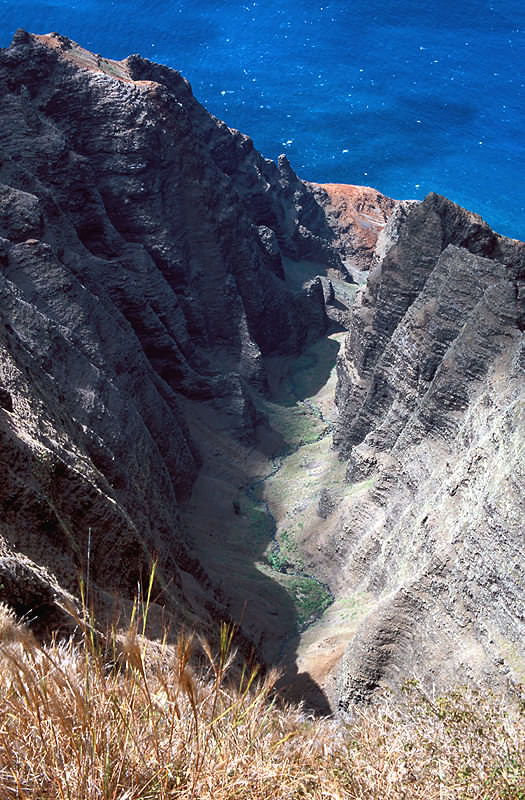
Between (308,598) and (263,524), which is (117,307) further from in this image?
(308,598)

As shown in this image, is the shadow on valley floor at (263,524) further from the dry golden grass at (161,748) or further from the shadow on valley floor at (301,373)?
the dry golden grass at (161,748)

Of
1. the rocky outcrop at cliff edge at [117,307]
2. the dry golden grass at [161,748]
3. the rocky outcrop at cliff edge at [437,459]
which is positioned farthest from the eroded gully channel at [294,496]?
the dry golden grass at [161,748]

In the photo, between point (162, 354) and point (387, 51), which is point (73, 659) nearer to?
point (162, 354)

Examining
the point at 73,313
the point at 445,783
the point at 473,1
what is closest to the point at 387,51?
the point at 473,1

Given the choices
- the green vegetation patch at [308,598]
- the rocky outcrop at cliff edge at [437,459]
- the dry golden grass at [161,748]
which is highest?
the rocky outcrop at cliff edge at [437,459]

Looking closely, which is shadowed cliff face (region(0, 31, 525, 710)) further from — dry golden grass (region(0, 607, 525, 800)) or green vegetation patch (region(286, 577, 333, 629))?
dry golden grass (region(0, 607, 525, 800))

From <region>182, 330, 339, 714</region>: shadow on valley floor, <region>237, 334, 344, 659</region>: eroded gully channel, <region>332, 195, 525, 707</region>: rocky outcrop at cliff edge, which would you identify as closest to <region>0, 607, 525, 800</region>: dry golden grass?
<region>332, 195, 525, 707</region>: rocky outcrop at cliff edge
